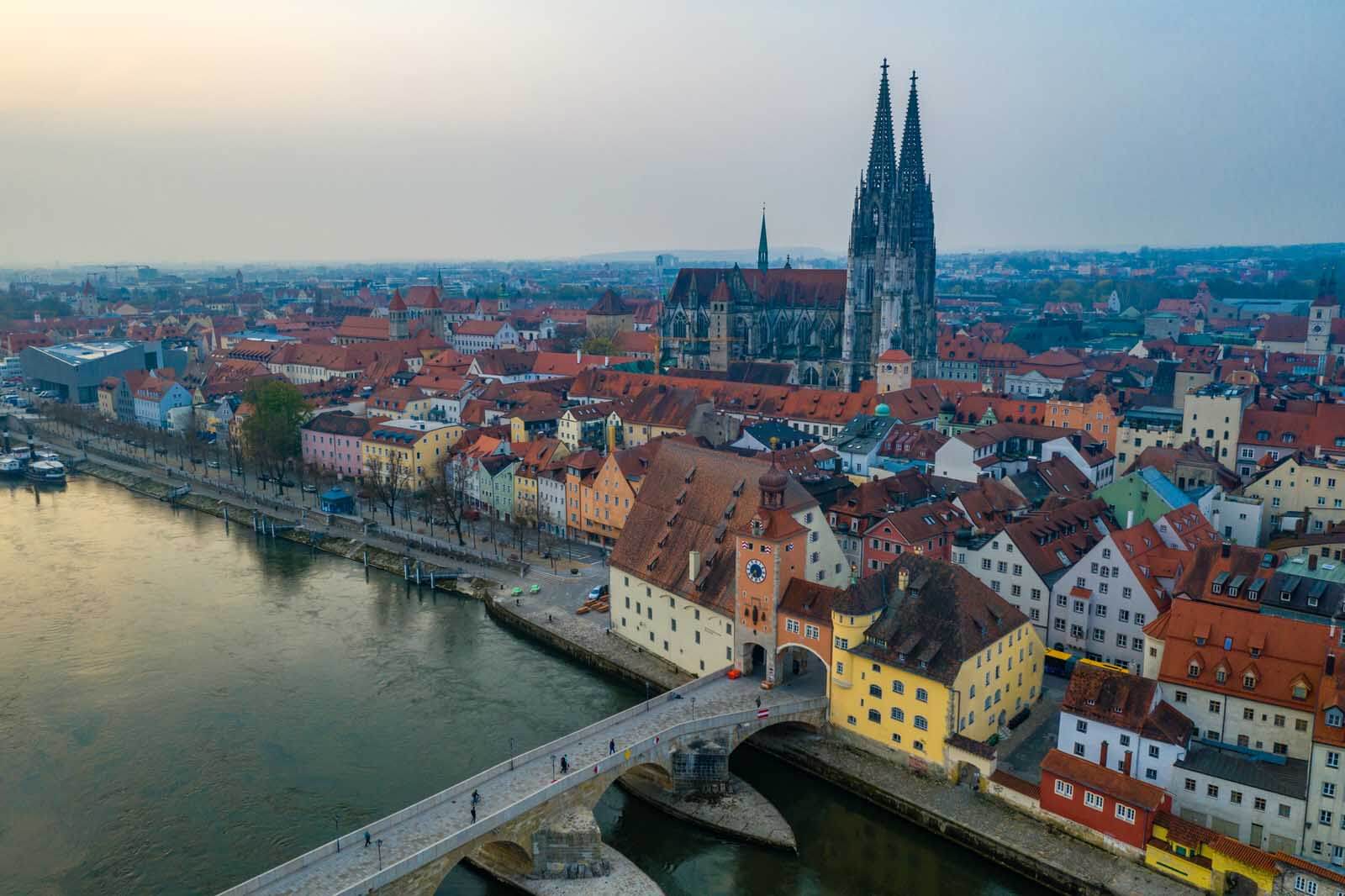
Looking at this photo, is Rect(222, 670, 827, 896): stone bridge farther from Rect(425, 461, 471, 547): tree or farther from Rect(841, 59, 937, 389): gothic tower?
Rect(841, 59, 937, 389): gothic tower

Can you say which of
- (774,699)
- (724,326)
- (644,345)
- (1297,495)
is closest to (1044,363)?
(724,326)

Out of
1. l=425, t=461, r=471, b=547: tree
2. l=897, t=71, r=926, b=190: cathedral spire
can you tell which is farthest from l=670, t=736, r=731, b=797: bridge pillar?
l=897, t=71, r=926, b=190: cathedral spire

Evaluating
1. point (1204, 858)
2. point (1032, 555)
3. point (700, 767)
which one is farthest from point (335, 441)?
point (1204, 858)

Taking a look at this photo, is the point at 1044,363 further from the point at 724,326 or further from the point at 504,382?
the point at 504,382

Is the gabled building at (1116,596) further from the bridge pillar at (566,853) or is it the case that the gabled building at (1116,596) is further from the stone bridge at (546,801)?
the bridge pillar at (566,853)

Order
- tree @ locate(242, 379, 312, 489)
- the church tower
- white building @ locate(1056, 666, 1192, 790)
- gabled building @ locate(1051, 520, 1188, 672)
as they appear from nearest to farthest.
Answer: white building @ locate(1056, 666, 1192, 790)
gabled building @ locate(1051, 520, 1188, 672)
tree @ locate(242, 379, 312, 489)
the church tower

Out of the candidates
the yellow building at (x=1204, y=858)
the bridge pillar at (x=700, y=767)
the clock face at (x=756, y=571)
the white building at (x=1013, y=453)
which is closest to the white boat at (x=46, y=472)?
the clock face at (x=756, y=571)

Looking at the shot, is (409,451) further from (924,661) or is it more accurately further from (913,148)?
(913,148)
